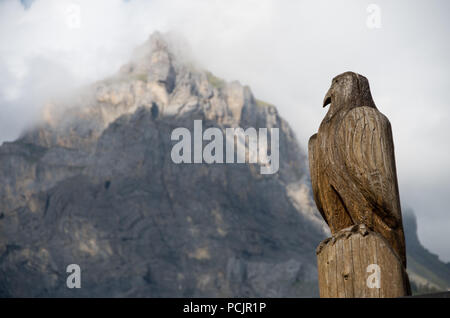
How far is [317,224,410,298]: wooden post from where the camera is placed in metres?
5.27

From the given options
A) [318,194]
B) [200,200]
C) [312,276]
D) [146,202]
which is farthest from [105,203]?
[318,194]

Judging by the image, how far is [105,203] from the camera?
179125mm

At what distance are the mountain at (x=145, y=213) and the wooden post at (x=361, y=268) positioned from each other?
533ft

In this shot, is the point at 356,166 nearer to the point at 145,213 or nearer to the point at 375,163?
the point at 375,163

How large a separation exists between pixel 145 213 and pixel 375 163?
17792 cm

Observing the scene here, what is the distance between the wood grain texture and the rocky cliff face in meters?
160

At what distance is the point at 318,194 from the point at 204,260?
171 meters

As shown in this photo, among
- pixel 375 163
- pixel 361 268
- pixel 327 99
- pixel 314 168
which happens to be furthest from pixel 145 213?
pixel 361 268

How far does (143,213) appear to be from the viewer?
181125 millimetres

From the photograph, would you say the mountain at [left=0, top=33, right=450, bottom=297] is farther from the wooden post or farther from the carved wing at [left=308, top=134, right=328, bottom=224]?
the wooden post

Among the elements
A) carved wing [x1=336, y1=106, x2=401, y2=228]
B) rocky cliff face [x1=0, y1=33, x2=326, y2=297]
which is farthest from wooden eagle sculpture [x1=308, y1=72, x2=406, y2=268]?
rocky cliff face [x1=0, y1=33, x2=326, y2=297]

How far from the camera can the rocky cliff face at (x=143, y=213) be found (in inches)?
6732

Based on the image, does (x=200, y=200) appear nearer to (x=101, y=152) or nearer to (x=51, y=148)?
(x=101, y=152)

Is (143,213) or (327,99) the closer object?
(327,99)
